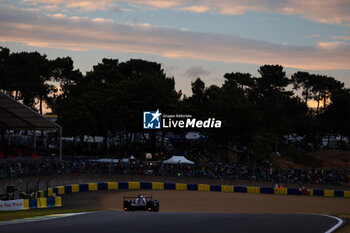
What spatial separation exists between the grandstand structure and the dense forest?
1152 centimetres

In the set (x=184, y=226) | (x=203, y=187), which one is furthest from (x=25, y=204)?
(x=203, y=187)

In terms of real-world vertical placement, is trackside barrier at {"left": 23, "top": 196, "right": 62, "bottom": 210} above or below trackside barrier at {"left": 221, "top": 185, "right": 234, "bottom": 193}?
above

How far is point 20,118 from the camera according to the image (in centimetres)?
5281

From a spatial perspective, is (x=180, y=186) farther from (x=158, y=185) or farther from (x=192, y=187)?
(x=158, y=185)

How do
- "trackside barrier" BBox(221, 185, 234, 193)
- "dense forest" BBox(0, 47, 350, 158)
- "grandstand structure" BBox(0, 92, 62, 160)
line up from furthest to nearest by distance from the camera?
1. "dense forest" BBox(0, 47, 350, 158)
2. "trackside barrier" BBox(221, 185, 234, 193)
3. "grandstand structure" BBox(0, 92, 62, 160)

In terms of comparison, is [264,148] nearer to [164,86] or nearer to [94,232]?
[164,86]

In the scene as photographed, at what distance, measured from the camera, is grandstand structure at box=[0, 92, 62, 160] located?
159ft

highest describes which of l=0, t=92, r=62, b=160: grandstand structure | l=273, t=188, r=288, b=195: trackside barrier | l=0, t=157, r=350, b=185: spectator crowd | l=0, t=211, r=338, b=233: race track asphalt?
l=0, t=92, r=62, b=160: grandstand structure

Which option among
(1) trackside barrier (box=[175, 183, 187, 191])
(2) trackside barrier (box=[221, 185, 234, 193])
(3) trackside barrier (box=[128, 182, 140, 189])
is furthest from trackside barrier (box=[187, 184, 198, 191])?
(3) trackside barrier (box=[128, 182, 140, 189])

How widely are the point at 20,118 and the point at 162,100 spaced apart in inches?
953

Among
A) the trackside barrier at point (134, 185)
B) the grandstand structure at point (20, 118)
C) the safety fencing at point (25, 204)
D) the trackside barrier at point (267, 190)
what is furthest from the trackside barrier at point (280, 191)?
the safety fencing at point (25, 204)

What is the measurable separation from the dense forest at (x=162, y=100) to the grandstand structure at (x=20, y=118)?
Answer: 11520mm

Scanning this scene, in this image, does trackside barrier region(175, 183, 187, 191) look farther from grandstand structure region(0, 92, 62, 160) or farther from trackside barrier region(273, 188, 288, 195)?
grandstand structure region(0, 92, 62, 160)

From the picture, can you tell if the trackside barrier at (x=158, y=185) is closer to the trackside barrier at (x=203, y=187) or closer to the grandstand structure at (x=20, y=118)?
the trackside barrier at (x=203, y=187)
